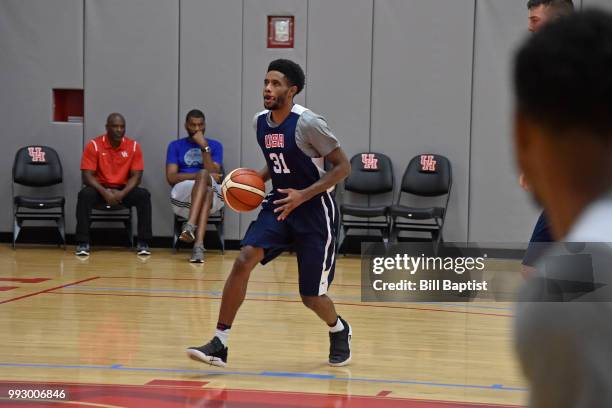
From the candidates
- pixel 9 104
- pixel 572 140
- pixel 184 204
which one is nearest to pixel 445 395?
pixel 572 140

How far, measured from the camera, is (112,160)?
11.3 metres

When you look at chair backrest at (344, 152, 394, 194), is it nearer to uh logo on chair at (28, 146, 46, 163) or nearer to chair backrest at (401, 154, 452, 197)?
chair backrest at (401, 154, 452, 197)

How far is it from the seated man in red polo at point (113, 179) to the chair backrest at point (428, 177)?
3.15 meters

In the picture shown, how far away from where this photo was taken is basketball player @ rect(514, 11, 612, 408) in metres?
0.87

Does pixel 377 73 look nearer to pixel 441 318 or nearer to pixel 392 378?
pixel 441 318

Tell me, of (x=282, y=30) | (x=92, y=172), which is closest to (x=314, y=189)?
(x=92, y=172)

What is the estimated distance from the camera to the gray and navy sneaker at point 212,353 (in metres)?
5.11

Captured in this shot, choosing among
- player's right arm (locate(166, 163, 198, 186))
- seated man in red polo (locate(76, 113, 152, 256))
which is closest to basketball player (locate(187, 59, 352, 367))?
player's right arm (locate(166, 163, 198, 186))

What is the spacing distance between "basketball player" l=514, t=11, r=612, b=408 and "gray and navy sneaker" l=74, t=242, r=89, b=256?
1023 cm

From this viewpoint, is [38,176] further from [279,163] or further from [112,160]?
[279,163]

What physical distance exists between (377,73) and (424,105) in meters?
0.70

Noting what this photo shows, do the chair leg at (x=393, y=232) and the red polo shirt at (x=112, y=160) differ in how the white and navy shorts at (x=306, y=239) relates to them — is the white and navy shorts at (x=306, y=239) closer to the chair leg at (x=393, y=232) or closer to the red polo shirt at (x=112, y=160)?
the chair leg at (x=393, y=232)

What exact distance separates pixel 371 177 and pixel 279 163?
596 cm

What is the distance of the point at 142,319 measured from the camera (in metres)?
6.80
